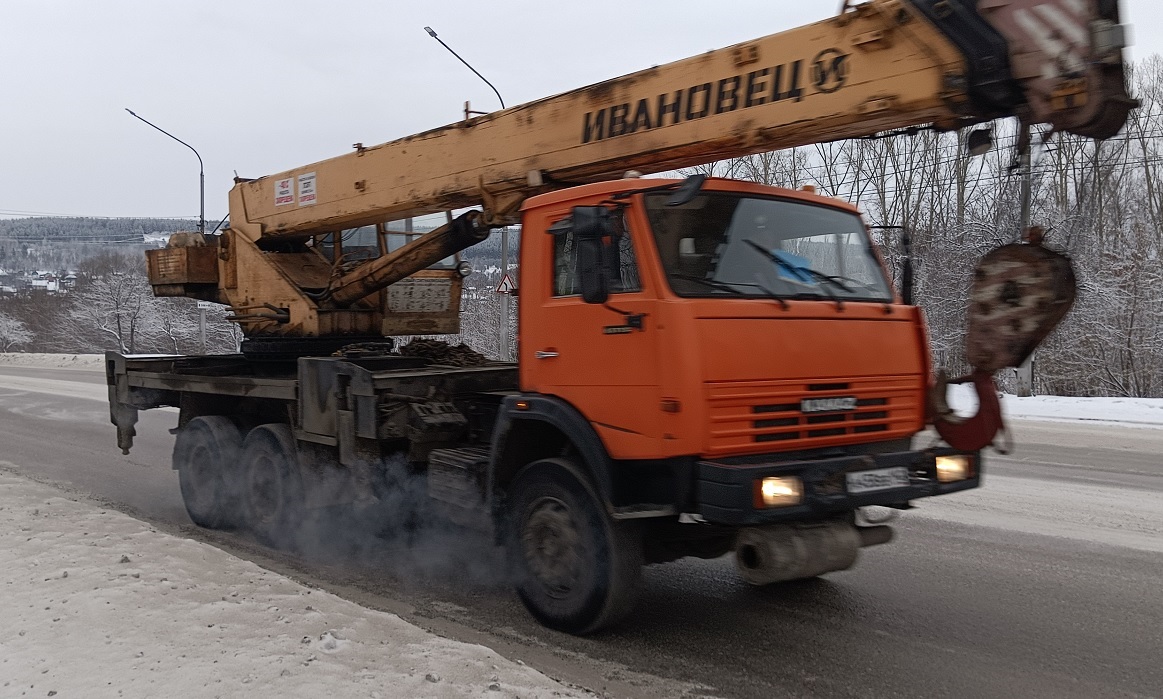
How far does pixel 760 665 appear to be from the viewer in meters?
4.53

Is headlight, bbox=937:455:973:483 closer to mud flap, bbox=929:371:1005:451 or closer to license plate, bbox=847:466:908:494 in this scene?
mud flap, bbox=929:371:1005:451

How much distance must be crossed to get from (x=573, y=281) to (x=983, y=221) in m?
24.5

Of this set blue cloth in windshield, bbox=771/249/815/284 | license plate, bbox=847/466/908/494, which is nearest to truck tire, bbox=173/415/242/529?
blue cloth in windshield, bbox=771/249/815/284

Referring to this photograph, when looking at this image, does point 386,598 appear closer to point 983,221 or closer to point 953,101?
point 953,101

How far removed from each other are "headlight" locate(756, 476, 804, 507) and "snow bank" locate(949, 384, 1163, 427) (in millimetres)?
11558

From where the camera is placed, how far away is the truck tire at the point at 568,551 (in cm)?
467

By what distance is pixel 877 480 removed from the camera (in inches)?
174

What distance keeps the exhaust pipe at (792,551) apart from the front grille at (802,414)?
421 millimetres

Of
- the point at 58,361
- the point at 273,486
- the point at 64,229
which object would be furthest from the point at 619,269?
the point at 64,229

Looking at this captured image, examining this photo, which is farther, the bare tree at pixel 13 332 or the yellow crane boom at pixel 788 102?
the bare tree at pixel 13 332

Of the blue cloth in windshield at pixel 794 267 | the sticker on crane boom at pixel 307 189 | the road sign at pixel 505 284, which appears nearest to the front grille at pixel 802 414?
the blue cloth in windshield at pixel 794 267

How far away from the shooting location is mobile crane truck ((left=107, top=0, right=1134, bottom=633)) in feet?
13.8

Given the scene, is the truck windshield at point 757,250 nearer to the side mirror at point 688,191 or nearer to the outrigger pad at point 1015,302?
the side mirror at point 688,191

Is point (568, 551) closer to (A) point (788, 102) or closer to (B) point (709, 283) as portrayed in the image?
(B) point (709, 283)
